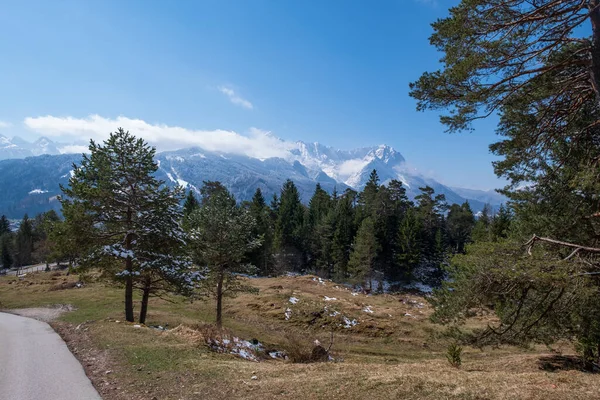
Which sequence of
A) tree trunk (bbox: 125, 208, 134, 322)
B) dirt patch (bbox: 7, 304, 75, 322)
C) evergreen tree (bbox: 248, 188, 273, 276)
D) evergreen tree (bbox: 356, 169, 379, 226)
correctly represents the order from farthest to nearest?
evergreen tree (bbox: 356, 169, 379, 226)
evergreen tree (bbox: 248, 188, 273, 276)
dirt patch (bbox: 7, 304, 75, 322)
tree trunk (bbox: 125, 208, 134, 322)

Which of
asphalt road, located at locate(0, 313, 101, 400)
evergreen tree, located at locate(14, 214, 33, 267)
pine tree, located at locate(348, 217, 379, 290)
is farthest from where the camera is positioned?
evergreen tree, located at locate(14, 214, 33, 267)

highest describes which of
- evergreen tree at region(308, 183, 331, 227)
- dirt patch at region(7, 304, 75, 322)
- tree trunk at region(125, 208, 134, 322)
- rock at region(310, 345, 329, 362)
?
evergreen tree at region(308, 183, 331, 227)

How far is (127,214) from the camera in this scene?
65.9 feet

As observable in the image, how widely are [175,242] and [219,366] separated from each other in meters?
11.7

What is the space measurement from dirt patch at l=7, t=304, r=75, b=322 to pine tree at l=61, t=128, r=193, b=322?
791 centimetres

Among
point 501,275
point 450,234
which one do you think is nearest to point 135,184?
point 501,275

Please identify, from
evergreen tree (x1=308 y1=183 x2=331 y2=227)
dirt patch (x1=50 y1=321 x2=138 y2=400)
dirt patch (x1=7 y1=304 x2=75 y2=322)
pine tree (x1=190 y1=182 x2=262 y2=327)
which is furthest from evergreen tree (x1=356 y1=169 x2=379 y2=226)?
dirt patch (x1=50 y1=321 x2=138 y2=400)

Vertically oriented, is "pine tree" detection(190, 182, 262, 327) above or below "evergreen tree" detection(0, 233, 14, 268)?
above

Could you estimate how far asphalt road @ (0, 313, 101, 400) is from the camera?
8.69 metres

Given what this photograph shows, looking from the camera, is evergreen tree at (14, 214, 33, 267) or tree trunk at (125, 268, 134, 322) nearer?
tree trunk at (125, 268, 134, 322)

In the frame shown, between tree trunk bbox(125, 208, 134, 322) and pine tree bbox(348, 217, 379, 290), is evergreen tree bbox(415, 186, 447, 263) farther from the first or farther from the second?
tree trunk bbox(125, 208, 134, 322)

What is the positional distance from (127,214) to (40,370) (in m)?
10.7

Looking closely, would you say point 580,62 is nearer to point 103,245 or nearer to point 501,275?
point 501,275

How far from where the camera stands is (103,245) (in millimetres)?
19578
